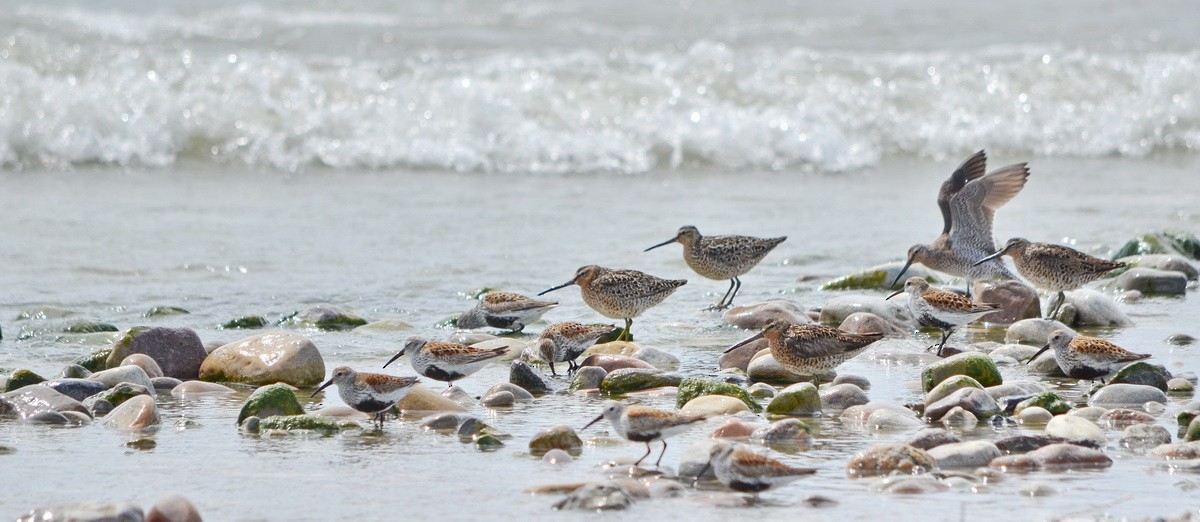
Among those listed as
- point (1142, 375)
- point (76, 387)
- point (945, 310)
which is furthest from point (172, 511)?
point (945, 310)

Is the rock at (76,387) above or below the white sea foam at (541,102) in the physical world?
below

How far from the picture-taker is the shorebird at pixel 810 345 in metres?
7.24

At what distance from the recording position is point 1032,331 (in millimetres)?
8477

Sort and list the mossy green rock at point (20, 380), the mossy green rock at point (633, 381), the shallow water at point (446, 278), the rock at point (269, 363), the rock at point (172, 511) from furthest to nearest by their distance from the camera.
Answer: the rock at point (269, 363), the mossy green rock at point (633, 381), the mossy green rock at point (20, 380), the shallow water at point (446, 278), the rock at point (172, 511)

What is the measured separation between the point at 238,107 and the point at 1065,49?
41.3 feet

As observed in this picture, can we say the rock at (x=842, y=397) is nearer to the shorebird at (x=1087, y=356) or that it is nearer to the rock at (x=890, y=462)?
the shorebird at (x=1087, y=356)

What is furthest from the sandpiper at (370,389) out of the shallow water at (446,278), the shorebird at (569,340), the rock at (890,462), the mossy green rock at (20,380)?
the rock at (890,462)

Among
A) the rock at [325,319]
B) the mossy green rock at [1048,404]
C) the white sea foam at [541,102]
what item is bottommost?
the rock at [325,319]

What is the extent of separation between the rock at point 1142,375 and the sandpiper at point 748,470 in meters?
2.61

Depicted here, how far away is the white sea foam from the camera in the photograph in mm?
17375

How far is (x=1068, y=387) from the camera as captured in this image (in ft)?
24.2

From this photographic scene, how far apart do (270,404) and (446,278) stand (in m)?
4.52

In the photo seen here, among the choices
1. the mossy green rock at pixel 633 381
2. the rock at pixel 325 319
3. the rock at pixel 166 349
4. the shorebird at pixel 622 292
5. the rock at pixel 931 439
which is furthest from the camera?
the rock at pixel 325 319

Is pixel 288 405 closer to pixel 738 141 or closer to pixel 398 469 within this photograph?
pixel 398 469
